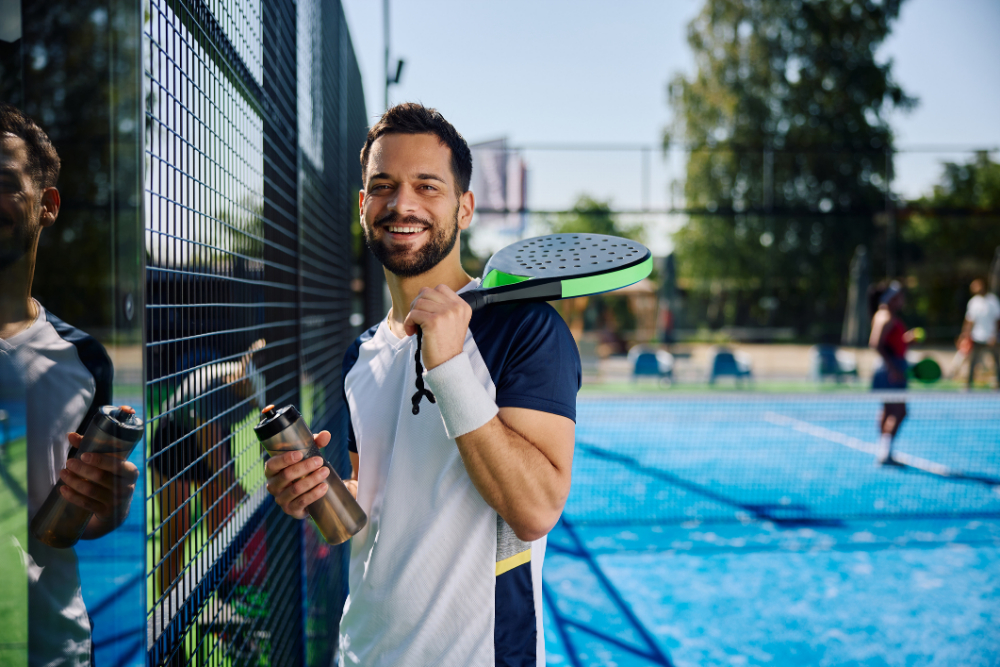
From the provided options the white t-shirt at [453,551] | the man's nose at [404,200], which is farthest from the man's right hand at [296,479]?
the man's nose at [404,200]

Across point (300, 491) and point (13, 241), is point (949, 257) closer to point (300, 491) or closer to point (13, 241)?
point (300, 491)

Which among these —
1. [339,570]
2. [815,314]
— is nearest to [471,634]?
[339,570]

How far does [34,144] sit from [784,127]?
32.1 metres

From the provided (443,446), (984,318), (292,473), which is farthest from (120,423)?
(984,318)

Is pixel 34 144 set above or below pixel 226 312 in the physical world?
above

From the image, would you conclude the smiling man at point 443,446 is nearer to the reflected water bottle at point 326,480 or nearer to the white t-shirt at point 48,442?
the reflected water bottle at point 326,480

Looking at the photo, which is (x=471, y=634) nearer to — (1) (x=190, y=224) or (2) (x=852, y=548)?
(1) (x=190, y=224)

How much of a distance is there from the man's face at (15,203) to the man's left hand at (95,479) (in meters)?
0.30

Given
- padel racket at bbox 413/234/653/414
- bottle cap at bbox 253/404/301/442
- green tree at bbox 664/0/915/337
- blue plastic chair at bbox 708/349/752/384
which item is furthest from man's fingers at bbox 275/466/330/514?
green tree at bbox 664/0/915/337

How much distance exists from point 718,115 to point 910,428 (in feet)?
69.5

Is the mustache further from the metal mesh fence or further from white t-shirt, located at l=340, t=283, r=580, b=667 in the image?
the metal mesh fence

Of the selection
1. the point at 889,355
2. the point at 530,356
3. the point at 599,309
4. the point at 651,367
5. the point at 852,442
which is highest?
the point at 530,356

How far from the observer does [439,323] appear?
51.6 inches

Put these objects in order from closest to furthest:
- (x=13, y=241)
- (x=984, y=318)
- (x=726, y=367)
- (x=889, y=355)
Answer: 1. (x=13, y=241)
2. (x=889, y=355)
3. (x=984, y=318)
4. (x=726, y=367)
